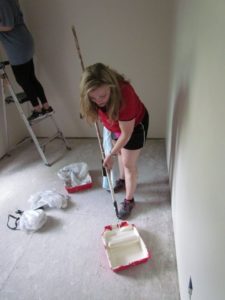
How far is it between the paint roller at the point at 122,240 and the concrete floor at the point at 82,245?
88 millimetres

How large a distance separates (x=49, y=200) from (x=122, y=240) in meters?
0.75

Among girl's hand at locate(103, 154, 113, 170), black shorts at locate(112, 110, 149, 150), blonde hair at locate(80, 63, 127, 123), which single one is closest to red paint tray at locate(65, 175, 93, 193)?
girl's hand at locate(103, 154, 113, 170)

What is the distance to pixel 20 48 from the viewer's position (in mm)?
2088

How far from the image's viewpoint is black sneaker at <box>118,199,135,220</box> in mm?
1804

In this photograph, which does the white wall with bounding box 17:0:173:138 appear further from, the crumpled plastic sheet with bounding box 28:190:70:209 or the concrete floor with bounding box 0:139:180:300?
the crumpled plastic sheet with bounding box 28:190:70:209

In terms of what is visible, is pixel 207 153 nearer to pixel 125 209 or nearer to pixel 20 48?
pixel 125 209

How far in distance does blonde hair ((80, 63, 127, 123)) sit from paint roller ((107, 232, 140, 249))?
0.80 meters

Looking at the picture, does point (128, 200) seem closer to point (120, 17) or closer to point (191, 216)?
point (191, 216)

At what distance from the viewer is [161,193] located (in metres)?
2.01

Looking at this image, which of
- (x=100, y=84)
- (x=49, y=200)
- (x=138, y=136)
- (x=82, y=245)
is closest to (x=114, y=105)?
(x=100, y=84)

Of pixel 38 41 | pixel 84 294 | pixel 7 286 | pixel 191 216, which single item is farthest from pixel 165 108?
pixel 7 286

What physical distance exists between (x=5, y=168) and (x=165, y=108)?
1841mm

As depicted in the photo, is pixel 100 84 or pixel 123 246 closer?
pixel 100 84

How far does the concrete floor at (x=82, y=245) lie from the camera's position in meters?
→ 1.38
